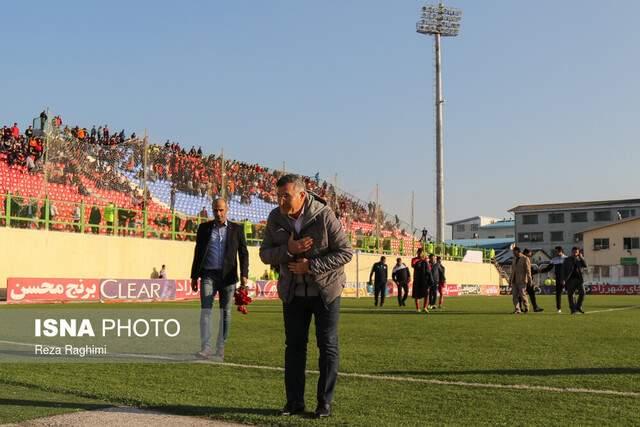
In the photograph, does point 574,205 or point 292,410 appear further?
point 574,205

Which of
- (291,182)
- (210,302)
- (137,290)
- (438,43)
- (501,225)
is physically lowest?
(137,290)

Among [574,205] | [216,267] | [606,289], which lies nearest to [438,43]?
[606,289]

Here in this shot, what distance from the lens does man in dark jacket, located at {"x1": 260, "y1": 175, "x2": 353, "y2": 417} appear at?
5.68 m

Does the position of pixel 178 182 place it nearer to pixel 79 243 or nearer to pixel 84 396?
pixel 79 243

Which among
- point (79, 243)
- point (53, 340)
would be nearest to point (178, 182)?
point (79, 243)

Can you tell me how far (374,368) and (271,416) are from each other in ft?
9.43

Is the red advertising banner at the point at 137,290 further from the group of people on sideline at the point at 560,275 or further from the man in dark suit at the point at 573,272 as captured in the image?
the man in dark suit at the point at 573,272

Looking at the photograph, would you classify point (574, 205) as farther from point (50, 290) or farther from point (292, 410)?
point (292, 410)

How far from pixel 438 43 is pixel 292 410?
68082mm

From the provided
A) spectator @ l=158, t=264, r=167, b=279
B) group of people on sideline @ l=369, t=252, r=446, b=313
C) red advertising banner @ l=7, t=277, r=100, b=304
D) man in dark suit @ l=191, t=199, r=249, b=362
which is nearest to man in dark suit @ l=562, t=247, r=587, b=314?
group of people on sideline @ l=369, t=252, r=446, b=313

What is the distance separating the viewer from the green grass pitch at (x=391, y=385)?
5664mm

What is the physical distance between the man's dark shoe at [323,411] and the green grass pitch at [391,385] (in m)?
0.08

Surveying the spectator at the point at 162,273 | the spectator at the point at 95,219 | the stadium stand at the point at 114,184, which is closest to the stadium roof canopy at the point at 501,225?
the stadium stand at the point at 114,184

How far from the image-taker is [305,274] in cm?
573
